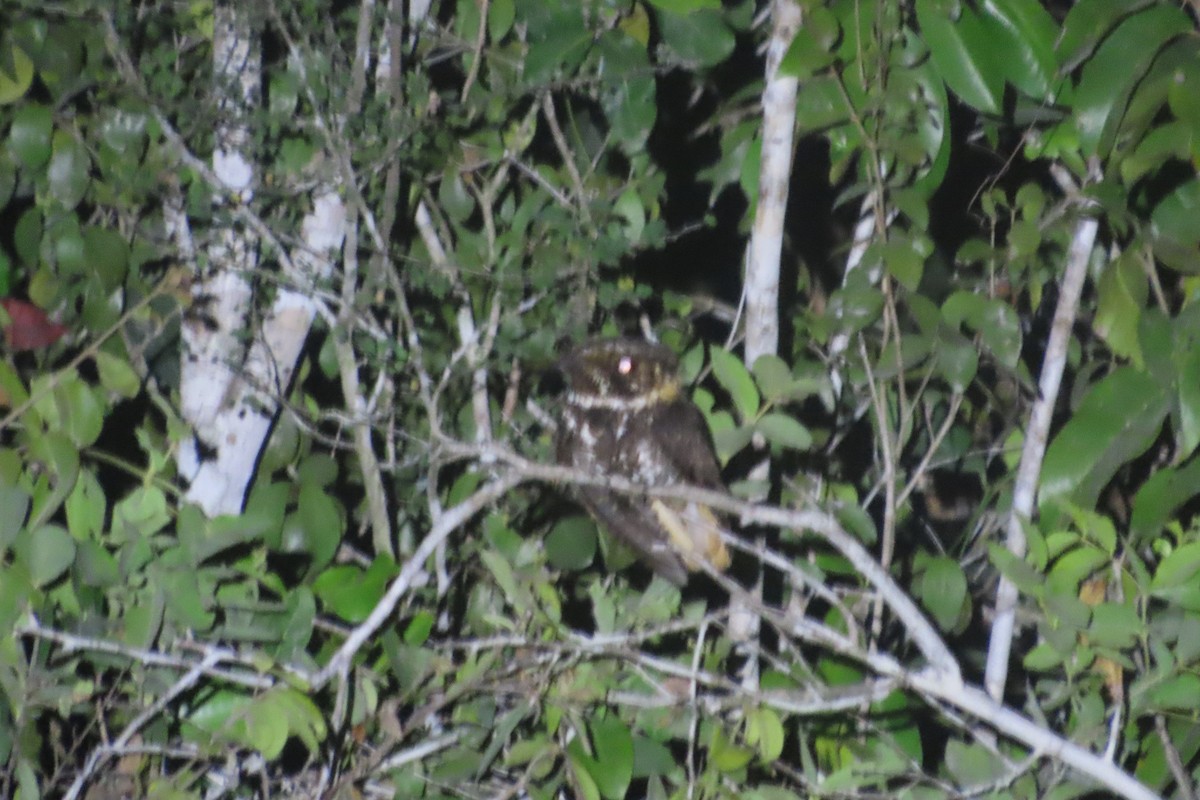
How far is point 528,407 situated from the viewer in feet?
8.38

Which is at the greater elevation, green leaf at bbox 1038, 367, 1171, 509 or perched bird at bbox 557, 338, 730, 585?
green leaf at bbox 1038, 367, 1171, 509

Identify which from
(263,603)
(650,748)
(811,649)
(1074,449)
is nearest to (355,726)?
(263,603)

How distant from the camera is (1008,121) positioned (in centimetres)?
208

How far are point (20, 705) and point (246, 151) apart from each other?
3.38 ft

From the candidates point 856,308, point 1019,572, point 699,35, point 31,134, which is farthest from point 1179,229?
point 31,134

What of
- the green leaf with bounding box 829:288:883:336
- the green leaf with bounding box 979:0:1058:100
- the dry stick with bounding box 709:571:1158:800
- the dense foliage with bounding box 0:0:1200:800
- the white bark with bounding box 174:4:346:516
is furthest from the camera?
the white bark with bounding box 174:4:346:516

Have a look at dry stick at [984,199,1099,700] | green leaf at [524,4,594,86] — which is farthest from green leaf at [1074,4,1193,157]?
green leaf at [524,4,594,86]

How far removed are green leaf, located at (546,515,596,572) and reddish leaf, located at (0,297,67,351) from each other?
0.92 meters

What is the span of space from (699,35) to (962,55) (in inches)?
17.7

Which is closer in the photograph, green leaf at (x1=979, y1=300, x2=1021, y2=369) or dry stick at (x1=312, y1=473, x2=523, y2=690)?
dry stick at (x1=312, y1=473, x2=523, y2=690)

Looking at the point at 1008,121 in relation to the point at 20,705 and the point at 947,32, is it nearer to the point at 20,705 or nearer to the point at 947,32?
the point at 947,32

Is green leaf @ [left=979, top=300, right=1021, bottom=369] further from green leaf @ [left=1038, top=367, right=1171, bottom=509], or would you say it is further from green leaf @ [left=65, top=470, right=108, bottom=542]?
green leaf @ [left=65, top=470, right=108, bottom=542]

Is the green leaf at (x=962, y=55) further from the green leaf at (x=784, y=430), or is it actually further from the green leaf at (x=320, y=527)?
the green leaf at (x=320, y=527)

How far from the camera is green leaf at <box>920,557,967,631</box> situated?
2006mm
